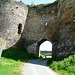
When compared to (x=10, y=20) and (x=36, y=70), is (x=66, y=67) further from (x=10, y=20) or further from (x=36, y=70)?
(x=10, y=20)

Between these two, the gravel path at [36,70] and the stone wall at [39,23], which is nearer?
the gravel path at [36,70]

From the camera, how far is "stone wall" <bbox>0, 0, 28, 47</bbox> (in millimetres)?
12320

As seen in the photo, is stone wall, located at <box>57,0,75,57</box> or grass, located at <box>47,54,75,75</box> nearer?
grass, located at <box>47,54,75,75</box>

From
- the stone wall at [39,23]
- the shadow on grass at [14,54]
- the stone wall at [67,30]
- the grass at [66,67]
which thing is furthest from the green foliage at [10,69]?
the stone wall at [39,23]

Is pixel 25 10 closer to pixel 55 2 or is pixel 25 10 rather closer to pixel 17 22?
pixel 17 22

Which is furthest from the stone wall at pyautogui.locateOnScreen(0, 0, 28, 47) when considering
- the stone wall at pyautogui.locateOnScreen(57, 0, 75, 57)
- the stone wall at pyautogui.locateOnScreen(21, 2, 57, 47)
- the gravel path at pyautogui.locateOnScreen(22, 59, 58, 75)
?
the gravel path at pyautogui.locateOnScreen(22, 59, 58, 75)

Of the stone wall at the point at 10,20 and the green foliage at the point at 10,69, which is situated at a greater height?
the stone wall at the point at 10,20

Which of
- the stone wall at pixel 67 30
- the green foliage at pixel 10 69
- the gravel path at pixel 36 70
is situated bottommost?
the gravel path at pixel 36 70

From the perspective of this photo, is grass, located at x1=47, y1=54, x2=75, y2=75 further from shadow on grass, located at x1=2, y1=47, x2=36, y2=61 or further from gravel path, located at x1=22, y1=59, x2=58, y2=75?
shadow on grass, located at x1=2, y1=47, x2=36, y2=61

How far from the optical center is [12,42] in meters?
12.5

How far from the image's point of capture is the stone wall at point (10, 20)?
12.3 meters

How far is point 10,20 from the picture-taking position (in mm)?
12781

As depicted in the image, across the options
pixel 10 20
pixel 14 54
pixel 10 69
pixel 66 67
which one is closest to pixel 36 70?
pixel 10 69

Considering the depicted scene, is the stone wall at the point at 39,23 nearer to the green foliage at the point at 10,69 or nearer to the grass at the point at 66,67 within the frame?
the grass at the point at 66,67
